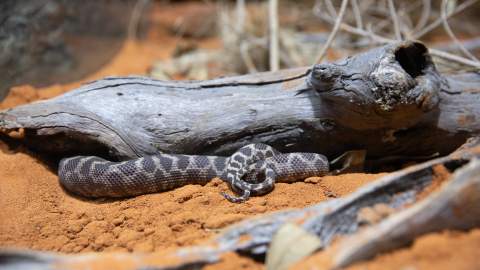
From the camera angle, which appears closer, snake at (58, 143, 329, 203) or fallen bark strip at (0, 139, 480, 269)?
fallen bark strip at (0, 139, 480, 269)

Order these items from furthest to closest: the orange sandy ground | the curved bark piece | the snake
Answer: the snake → the orange sandy ground → the curved bark piece

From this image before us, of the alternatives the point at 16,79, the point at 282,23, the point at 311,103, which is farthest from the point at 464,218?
the point at 282,23

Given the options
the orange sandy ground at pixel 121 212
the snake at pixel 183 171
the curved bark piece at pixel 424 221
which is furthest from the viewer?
the snake at pixel 183 171

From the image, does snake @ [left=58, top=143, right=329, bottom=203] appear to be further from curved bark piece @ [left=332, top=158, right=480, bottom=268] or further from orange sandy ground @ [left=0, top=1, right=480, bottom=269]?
curved bark piece @ [left=332, top=158, right=480, bottom=268]

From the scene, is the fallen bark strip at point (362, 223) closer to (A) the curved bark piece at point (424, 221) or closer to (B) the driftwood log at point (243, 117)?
(A) the curved bark piece at point (424, 221)

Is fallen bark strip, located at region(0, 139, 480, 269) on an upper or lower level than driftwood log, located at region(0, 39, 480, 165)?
lower

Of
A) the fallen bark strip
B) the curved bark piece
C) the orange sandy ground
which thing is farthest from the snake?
the curved bark piece

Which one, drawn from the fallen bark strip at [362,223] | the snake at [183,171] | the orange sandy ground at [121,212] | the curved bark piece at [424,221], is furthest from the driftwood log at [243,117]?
the curved bark piece at [424,221]
